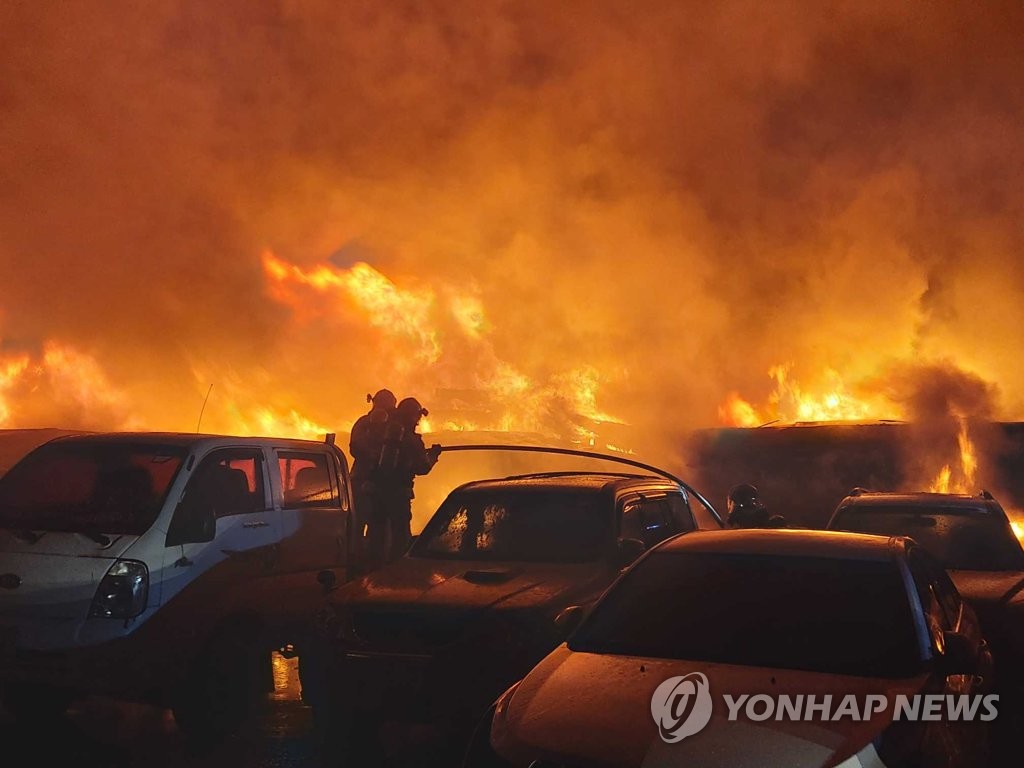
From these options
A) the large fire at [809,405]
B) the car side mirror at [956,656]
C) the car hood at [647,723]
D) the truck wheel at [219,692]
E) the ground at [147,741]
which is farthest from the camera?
the large fire at [809,405]

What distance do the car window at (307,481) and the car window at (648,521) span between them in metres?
2.33

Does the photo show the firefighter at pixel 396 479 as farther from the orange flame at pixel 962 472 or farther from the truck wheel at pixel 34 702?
the orange flame at pixel 962 472

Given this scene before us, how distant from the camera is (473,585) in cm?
592

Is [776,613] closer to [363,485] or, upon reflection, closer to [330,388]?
[363,485]

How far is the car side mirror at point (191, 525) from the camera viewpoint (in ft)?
18.5

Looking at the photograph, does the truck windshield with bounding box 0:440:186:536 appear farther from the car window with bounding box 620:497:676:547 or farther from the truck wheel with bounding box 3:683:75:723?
the car window with bounding box 620:497:676:547

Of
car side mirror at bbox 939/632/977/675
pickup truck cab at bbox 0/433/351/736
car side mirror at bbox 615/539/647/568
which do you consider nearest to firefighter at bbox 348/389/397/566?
pickup truck cab at bbox 0/433/351/736

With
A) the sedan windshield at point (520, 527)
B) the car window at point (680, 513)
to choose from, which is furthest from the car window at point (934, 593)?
the car window at point (680, 513)

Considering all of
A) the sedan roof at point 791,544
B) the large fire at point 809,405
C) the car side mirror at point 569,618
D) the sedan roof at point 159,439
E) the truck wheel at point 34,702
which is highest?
the large fire at point 809,405

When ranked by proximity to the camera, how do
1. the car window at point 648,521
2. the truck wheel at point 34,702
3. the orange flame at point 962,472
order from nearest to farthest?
the truck wheel at point 34,702, the car window at point 648,521, the orange flame at point 962,472

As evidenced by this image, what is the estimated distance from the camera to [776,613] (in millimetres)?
4203

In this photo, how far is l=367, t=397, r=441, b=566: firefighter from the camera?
10.2 meters

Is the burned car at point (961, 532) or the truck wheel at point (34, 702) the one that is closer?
the truck wheel at point (34, 702)

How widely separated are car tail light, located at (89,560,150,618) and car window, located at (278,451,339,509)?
1.57 metres
